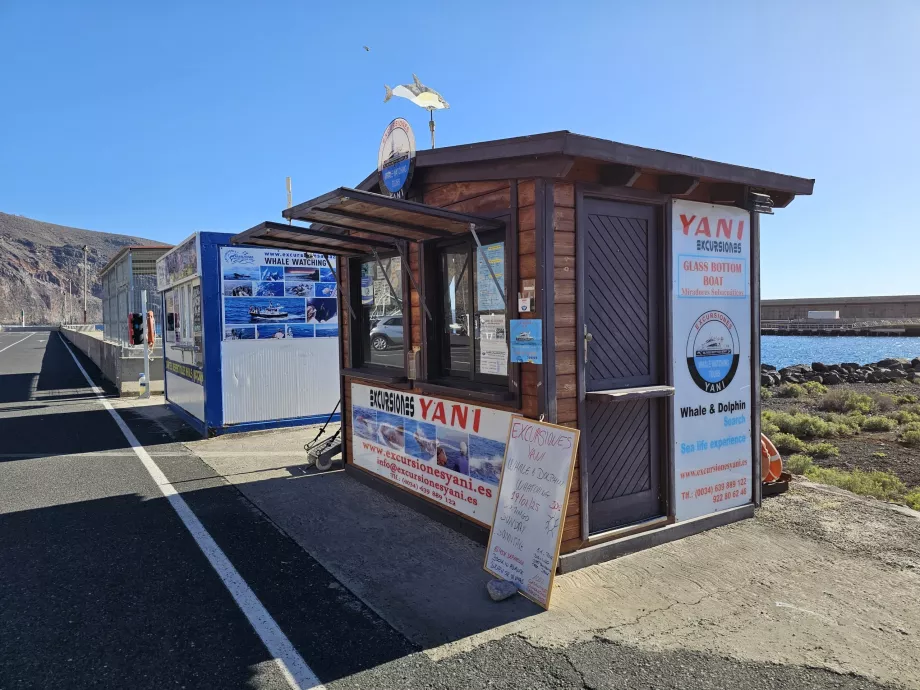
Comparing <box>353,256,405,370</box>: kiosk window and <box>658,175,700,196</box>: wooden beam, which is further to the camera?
<box>353,256,405,370</box>: kiosk window

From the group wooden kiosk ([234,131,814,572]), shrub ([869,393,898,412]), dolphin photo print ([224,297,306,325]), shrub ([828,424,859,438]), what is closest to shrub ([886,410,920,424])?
shrub ([869,393,898,412])

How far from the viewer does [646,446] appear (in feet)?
17.0

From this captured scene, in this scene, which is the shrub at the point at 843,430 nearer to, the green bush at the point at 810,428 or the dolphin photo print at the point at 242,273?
the green bush at the point at 810,428

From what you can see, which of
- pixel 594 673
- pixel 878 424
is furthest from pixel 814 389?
pixel 594 673

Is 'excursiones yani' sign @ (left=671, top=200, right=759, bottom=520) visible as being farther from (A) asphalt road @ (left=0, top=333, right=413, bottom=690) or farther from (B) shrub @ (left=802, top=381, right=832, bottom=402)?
(B) shrub @ (left=802, top=381, right=832, bottom=402)

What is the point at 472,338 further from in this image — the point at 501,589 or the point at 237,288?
the point at 237,288

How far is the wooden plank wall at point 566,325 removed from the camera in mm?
4496

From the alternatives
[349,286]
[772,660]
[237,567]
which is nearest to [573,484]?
[772,660]

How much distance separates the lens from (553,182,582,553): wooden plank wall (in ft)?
14.8

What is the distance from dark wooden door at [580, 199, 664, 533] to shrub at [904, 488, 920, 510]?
315 centimetres

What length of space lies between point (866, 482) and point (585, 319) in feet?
15.3

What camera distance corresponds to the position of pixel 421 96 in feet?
19.7

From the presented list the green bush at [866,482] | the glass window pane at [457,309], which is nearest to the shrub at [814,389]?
the green bush at [866,482]

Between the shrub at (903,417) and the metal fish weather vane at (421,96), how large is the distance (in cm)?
1148
